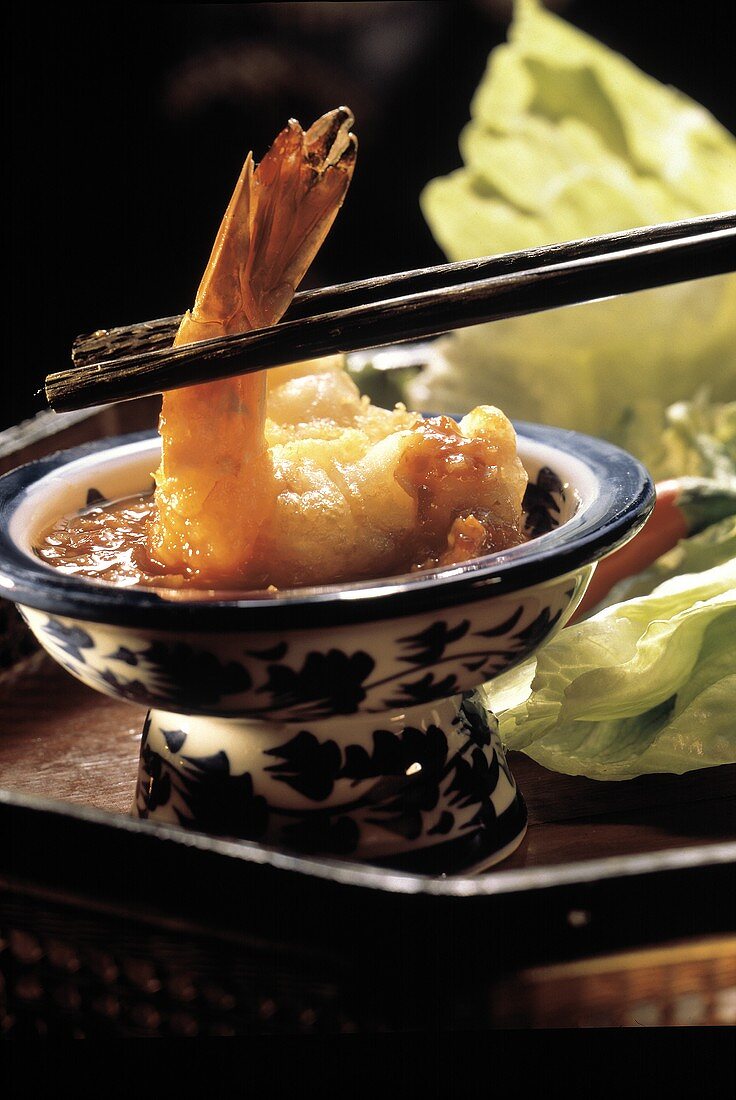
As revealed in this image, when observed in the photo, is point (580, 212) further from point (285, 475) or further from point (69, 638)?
point (69, 638)

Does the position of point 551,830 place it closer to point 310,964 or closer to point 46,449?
point 310,964

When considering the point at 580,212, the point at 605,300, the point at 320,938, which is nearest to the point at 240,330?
the point at 320,938

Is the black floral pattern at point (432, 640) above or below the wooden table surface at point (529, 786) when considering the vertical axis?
above

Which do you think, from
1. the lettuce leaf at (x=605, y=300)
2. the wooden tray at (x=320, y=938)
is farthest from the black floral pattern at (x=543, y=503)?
the wooden tray at (x=320, y=938)

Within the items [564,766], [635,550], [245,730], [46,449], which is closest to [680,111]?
[635,550]

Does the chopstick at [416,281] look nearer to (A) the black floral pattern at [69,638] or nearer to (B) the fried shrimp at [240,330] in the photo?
(B) the fried shrimp at [240,330]

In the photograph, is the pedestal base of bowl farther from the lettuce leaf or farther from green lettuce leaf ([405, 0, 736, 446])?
green lettuce leaf ([405, 0, 736, 446])

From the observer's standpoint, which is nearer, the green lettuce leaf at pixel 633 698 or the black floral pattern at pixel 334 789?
the black floral pattern at pixel 334 789
